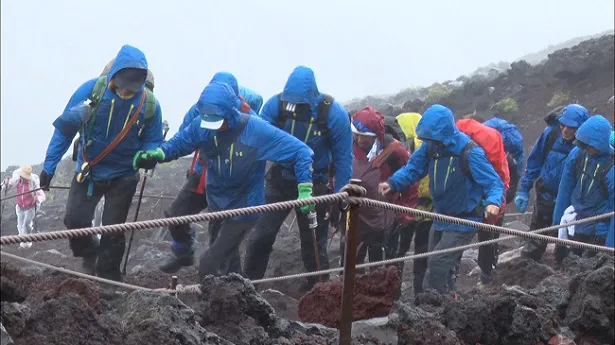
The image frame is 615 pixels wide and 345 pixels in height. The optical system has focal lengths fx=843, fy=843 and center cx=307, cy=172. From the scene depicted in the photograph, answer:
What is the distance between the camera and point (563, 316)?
5.45 meters

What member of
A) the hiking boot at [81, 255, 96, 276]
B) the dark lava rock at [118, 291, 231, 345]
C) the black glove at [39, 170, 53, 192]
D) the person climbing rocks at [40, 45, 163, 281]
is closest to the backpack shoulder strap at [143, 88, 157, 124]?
the person climbing rocks at [40, 45, 163, 281]

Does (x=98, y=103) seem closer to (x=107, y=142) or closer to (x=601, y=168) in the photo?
(x=107, y=142)

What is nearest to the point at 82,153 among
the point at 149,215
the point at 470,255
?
the point at 470,255

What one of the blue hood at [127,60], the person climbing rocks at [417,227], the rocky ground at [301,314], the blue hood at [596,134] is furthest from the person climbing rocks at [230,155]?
the blue hood at [596,134]

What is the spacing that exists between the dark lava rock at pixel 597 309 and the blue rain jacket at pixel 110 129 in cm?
384

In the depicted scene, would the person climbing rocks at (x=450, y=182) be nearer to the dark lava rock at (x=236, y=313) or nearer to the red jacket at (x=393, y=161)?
the red jacket at (x=393, y=161)

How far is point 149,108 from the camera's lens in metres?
7.24

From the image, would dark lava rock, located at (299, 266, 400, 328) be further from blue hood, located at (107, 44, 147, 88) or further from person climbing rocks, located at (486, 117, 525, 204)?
person climbing rocks, located at (486, 117, 525, 204)

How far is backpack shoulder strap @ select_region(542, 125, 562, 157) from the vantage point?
9508 millimetres

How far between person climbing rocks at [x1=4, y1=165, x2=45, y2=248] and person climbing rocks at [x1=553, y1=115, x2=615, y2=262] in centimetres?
842

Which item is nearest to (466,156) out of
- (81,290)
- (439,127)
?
(439,127)

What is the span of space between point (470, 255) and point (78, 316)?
9135 mm

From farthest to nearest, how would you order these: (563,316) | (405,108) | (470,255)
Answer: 1. (405,108)
2. (470,255)
3. (563,316)

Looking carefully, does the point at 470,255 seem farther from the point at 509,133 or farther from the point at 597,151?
the point at 597,151
